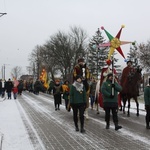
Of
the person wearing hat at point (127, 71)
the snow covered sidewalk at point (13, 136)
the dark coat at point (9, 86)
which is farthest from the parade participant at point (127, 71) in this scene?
the dark coat at point (9, 86)

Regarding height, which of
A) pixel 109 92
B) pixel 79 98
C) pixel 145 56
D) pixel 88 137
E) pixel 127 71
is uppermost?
pixel 145 56

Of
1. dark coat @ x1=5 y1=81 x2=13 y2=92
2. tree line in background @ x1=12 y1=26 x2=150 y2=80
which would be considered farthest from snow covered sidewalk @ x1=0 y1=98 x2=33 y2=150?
tree line in background @ x1=12 y1=26 x2=150 y2=80

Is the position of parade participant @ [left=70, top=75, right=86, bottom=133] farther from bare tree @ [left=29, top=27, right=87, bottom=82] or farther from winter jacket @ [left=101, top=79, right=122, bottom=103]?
bare tree @ [left=29, top=27, right=87, bottom=82]

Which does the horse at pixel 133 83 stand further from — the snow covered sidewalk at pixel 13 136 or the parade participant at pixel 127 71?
the snow covered sidewalk at pixel 13 136

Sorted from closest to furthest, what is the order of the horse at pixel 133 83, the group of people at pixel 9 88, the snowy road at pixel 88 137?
the snowy road at pixel 88 137 → the horse at pixel 133 83 → the group of people at pixel 9 88

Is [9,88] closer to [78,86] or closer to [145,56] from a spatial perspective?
[78,86]

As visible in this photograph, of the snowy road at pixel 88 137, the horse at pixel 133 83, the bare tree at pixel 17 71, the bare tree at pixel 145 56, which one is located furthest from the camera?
the bare tree at pixel 17 71

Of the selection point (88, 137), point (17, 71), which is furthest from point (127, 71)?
point (17, 71)

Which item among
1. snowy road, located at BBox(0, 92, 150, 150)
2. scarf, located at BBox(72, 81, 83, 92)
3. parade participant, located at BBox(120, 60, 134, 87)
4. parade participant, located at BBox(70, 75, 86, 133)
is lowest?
snowy road, located at BBox(0, 92, 150, 150)

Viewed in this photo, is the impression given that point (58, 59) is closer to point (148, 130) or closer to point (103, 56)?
point (103, 56)

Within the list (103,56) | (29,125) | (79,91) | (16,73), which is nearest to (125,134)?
(79,91)

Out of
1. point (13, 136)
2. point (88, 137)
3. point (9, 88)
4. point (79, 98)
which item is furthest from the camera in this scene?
point (9, 88)

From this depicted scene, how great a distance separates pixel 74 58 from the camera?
69.6 m

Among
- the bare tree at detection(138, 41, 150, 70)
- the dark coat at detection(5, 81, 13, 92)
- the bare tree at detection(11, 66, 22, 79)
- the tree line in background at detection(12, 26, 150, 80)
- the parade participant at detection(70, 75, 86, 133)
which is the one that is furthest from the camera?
the bare tree at detection(11, 66, 22, 79)
